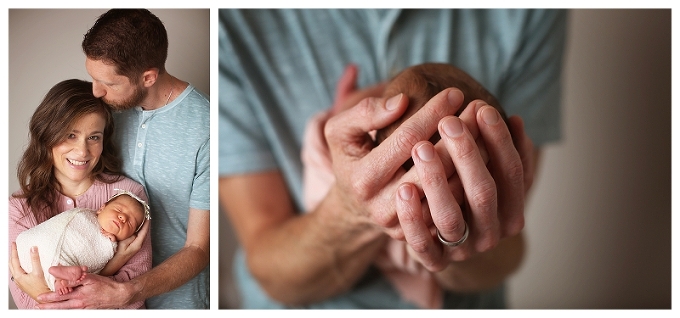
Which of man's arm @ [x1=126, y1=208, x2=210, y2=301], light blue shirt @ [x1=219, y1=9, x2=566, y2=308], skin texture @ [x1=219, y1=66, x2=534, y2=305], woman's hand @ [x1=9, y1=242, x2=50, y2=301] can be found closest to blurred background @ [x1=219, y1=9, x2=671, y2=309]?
light blue shirt @ [x1=219, y1=9, x2=566, y2=308]

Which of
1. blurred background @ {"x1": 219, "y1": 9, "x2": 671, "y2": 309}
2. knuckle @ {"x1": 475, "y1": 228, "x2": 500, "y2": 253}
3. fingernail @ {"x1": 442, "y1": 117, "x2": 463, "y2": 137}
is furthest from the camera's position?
blurred background @ {"x1": 219, "y1": 9, "x2": 671, "y2": 309}

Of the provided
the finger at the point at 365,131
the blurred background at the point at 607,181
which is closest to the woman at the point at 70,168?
the finger at the point at 365,131

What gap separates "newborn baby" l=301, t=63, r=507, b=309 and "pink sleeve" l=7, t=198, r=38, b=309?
1.43ft

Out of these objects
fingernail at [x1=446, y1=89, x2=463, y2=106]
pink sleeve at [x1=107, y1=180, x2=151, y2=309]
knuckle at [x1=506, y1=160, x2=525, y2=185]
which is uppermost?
fingernail at [x1=446, y1=89, x2=463, y2=106]

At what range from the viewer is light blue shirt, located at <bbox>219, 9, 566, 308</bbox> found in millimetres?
985

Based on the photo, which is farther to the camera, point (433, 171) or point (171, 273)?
point (171, 273)

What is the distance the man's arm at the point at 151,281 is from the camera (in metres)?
0.82

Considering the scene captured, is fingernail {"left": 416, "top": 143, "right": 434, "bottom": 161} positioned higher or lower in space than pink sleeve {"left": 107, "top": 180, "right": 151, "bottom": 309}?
higher

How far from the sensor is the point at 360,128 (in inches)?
25.8

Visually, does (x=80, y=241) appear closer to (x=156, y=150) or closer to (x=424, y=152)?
(x=156, y=150)

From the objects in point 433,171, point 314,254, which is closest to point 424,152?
point 433,171

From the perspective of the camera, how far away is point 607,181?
108 cm

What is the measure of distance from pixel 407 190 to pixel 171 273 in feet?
1.44

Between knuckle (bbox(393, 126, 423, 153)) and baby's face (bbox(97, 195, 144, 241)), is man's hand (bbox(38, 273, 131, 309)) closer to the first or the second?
baby's face (bbox(97, 195, 144, 241))
